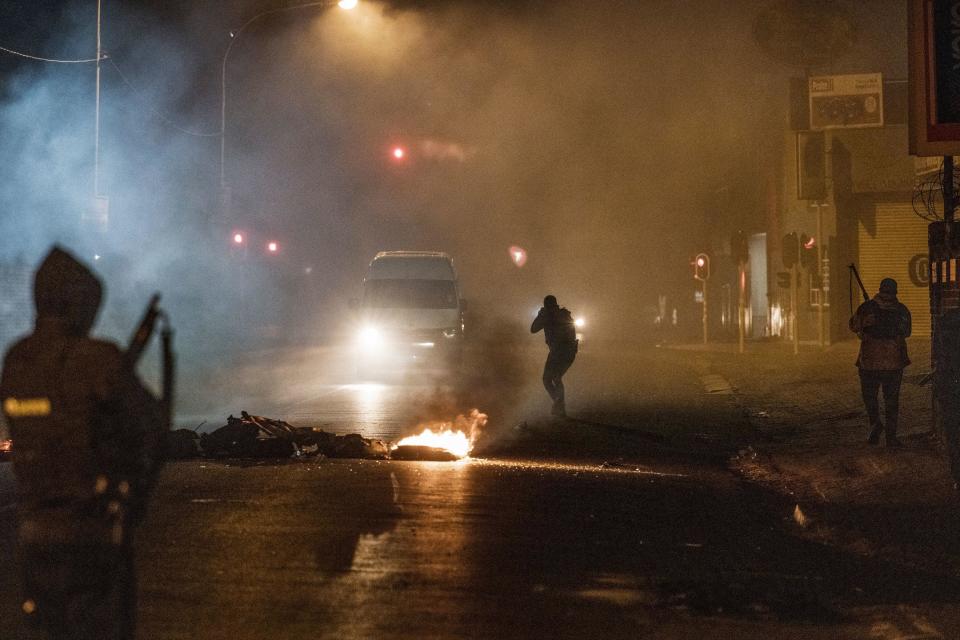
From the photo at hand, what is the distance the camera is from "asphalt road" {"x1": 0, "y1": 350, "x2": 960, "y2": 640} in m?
5.66

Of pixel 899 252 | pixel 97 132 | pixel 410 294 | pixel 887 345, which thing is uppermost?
pixel 97 132

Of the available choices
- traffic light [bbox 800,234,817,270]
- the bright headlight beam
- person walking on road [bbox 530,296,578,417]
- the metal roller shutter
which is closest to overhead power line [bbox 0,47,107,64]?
the bright headlight beam

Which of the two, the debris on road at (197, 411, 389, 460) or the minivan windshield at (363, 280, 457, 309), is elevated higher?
the minivan windshield at (363, 280, 457, 309)

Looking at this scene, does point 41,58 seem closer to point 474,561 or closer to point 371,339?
point 371,339

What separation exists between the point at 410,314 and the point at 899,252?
48.6 ft

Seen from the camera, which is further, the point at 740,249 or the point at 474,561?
the point at 740,249

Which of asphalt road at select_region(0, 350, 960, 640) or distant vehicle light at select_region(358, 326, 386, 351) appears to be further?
distant vehicle light at select_region(358, 326, 386, 351)

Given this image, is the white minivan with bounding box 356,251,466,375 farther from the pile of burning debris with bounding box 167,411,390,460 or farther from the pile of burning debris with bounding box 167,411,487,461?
the pile of burning debris with bounding box 167,411,390,460

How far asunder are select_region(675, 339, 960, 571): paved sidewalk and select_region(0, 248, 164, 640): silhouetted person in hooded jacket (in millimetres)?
5404

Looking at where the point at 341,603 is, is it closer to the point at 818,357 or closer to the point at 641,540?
the point at 641,540

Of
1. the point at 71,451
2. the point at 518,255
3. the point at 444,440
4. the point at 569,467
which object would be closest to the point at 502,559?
the point at 71,451

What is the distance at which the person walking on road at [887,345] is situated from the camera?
468 inches

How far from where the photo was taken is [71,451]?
11.8ft

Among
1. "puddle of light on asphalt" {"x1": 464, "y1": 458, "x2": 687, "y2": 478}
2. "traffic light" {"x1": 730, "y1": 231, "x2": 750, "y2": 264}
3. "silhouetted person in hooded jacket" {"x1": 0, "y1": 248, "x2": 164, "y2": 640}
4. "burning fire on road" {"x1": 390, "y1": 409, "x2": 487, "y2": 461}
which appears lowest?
"puddle of light on asphalt" {"x1": 464, "y1": 458, "x2": 687, "y2": 478}
